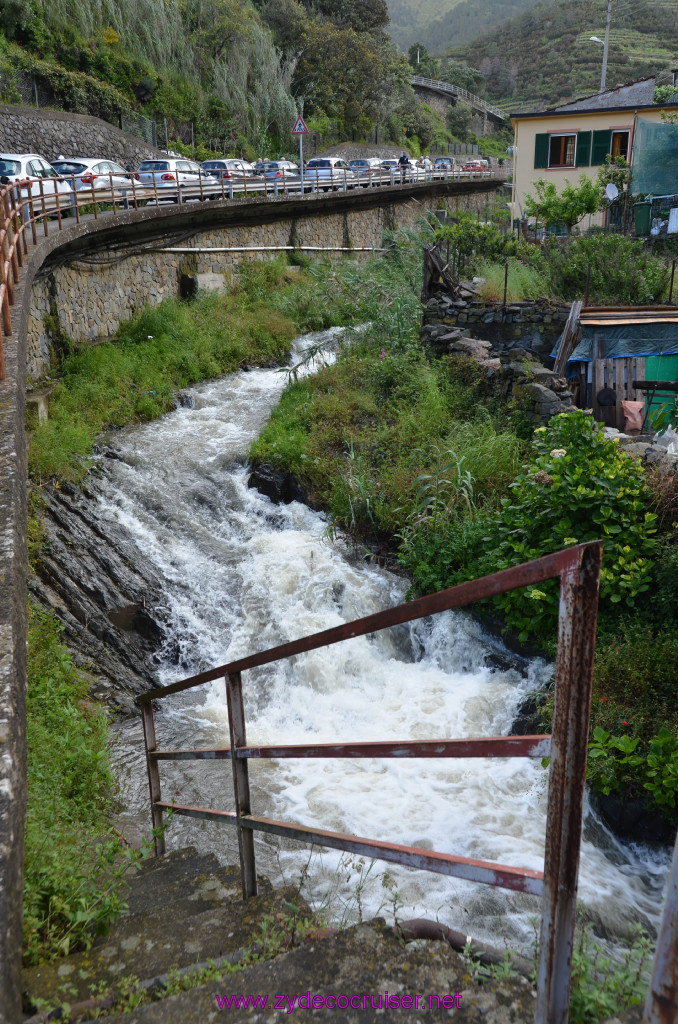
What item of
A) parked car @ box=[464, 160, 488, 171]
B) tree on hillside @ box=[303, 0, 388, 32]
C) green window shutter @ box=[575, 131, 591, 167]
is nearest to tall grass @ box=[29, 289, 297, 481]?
green window shutter @ box=[575, 131, 591, 167]

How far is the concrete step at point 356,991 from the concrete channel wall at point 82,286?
560mm

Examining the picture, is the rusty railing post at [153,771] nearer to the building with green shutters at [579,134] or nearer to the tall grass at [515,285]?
the tall grass at [515,285]

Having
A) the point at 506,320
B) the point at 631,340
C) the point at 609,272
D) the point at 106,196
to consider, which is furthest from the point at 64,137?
the point at 631,340

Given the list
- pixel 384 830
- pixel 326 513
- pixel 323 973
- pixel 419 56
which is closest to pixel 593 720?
pixel 384 830

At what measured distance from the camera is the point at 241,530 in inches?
409

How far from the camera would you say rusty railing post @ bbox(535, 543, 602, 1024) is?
59.7 inches

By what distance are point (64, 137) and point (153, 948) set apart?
31364 millimetres

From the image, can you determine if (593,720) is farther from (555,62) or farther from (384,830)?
(555,62)

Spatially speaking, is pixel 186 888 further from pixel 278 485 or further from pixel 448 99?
pixel 448 99

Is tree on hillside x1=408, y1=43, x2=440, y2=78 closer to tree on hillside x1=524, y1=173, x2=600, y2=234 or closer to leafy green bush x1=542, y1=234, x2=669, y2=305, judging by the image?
tree on hillside x1=524, y1=173, x2=600, y2=234

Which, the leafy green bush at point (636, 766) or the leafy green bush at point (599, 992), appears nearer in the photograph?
the leafy green bush at point (599, 992)

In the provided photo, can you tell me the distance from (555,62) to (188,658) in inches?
3634

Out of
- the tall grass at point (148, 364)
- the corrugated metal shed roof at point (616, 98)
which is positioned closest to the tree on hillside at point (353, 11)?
the corrugated metal shed roof at point (616, 98)

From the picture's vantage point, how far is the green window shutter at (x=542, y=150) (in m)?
23.6
